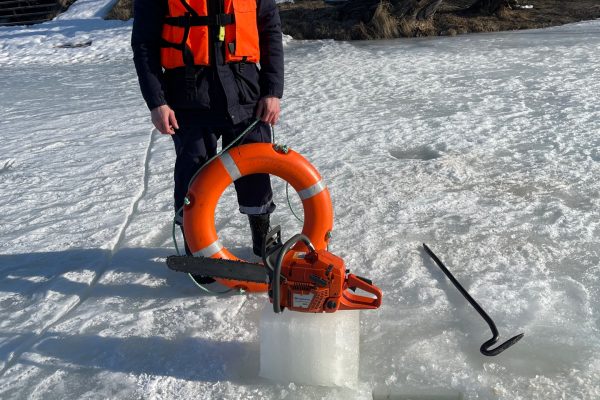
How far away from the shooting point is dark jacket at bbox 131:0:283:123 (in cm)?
232

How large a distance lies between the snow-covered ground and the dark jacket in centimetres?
84

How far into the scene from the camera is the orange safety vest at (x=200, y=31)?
2.27 meters

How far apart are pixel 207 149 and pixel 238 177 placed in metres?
0.26

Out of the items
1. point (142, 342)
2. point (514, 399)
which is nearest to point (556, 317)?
point (514, 399)

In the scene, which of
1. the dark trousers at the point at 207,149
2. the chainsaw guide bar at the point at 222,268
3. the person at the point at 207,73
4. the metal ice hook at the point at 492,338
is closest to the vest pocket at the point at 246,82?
the person at the point at 207,73

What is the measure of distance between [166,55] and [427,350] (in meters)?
1.54

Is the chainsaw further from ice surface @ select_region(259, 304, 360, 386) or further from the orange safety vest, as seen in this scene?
the orange safety vest

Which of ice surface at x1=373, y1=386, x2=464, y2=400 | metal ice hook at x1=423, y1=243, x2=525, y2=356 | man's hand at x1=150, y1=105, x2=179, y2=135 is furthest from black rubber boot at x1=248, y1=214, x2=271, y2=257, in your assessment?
ice surface at x1=373, y1=386, x2=464, y2=400

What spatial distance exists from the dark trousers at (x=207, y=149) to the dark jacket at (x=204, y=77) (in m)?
0.07

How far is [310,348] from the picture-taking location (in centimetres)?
195

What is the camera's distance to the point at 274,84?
8.38 ft

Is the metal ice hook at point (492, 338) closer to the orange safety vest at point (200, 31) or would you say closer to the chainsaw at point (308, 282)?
the chainsaw at point (308, 282)

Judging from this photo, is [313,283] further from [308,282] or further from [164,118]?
[164,118]

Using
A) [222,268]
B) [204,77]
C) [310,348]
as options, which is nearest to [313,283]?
[310,348]
